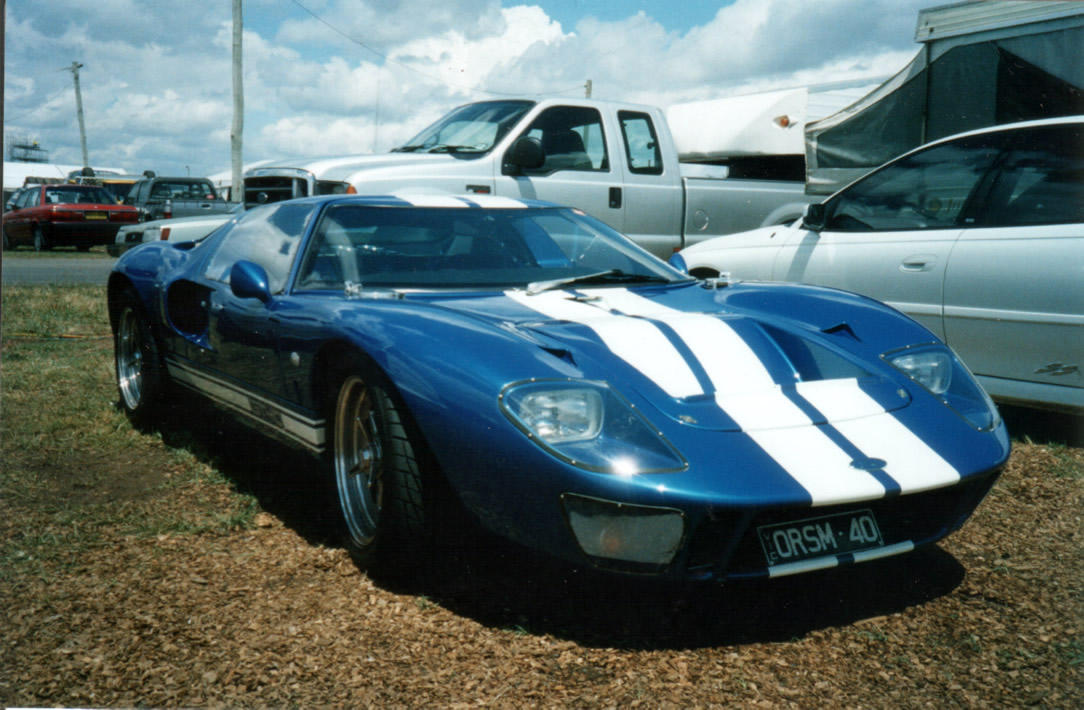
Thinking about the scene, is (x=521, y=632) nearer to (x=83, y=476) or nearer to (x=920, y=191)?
(x=83, y=476)

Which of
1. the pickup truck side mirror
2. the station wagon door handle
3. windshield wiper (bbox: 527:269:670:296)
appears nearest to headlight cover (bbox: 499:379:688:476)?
windshield wiper (bbox: 527:269:670:296)

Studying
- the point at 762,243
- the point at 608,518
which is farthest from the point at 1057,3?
the point at 608,518

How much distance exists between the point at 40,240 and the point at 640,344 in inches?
745

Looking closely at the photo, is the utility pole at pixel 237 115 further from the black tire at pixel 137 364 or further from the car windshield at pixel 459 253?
the car windshield at pixel 459 253

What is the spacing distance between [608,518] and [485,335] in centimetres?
Answer: 61

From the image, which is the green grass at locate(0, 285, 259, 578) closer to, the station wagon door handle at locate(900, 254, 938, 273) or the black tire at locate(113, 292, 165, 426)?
the black tire at locate(113, 292, 165, 426)

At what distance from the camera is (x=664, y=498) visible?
6.42 ft

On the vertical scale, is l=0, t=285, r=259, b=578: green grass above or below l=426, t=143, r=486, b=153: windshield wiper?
below

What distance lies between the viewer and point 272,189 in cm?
690

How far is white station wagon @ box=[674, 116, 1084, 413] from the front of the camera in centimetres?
362

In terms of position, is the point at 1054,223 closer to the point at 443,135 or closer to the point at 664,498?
the point at 664,498

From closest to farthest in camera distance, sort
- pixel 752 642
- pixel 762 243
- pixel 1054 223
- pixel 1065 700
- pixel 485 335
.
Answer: pixel 1065 700, pixel 752 642, pixel 485 335, pixel 1054 223, pixel 762 243

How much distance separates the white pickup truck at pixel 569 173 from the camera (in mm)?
6391

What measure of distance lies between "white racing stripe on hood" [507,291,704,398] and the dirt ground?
507mm
